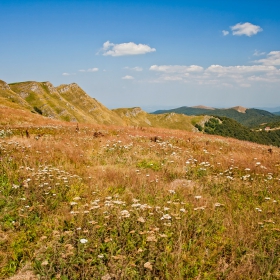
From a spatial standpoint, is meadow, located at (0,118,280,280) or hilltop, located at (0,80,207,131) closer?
meadow, located at (0,118,280,280)

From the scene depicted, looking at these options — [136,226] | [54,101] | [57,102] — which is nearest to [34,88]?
[54,101]

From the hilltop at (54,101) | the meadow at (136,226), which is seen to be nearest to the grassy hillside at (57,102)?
the hilltop at (54,101)

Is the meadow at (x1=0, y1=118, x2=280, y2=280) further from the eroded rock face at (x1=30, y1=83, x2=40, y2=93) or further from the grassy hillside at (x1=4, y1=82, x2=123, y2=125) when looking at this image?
the eroded rock face at (x1=30, y1=83, x2=40, y2=93)

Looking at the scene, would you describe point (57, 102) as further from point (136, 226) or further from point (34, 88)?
point (136, 226)

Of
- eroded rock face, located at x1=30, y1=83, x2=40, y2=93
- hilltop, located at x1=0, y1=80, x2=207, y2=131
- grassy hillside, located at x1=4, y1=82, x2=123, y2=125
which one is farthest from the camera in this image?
eroded rock face, located at x1=30, y1=83, x2=40, y2=93

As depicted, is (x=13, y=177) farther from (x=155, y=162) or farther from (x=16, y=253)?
(x=155, y=162)

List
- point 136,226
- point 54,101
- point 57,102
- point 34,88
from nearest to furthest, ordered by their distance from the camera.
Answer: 1. point 136,226
2. point 54,101
3. point 57,102
4. point 34,88

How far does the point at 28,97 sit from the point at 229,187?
11732 centimetres

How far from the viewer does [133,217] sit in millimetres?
4785

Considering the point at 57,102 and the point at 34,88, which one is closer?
the point at 57,102

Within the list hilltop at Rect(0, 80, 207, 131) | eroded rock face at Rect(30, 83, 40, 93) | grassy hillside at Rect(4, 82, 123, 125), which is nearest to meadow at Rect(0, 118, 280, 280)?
hilltop at Rect(0, 80, 207, 131)

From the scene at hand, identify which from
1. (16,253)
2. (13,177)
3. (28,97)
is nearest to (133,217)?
(16,253)

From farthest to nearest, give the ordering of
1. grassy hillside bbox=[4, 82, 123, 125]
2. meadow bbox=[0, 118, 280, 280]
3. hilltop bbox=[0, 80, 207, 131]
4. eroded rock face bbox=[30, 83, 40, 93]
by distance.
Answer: eroded rock face bbox=[30, 83, 40, 93] < grassy hillside bbox=[4, 82, 123, 125] < hilltop bbox=[0, 80, 207, 131] < meadow bbox=[0, 118, 280, 280]

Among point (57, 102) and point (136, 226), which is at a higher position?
point (57, 102)
